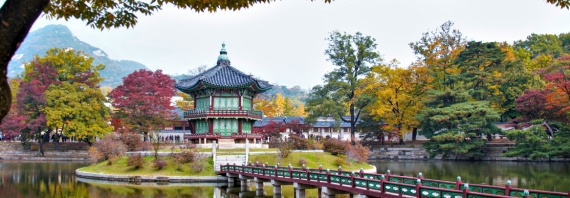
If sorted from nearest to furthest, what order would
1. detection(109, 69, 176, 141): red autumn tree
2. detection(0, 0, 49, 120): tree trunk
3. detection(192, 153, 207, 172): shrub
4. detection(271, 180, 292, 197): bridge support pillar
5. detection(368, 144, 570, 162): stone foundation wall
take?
detection(0, 0, 49, 120): tree trunk < detection(271, 180, 292, 197): bridge support pillar < detection(192, 153, 207, 172): shrub < detection(368, 144, 570, 162): stone foundation wall < detection(109, 69, 176, 141): red autumn tree

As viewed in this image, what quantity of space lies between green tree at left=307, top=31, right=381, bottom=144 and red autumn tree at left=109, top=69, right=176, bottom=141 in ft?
54.8

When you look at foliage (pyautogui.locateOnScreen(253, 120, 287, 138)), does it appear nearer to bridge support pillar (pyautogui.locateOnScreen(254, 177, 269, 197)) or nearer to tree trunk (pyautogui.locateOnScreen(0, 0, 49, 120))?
bridge support pillar (pyautogui.locateOnScreen(254, 177, 269, 197))

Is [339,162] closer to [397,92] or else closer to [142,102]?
[397,92]

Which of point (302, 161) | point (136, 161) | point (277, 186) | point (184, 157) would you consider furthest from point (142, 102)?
point (277, 186)

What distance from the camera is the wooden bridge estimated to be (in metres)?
13.7

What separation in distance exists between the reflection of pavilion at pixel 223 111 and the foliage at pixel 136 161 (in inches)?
370

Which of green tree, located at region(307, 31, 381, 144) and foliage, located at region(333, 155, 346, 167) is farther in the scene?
green tree, located at region(307, 31, 381, 144)

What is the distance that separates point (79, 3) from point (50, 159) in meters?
49.4

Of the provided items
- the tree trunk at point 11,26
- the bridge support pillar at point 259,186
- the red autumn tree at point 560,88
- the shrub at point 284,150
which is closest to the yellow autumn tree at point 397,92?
the red autumn tree at point 560,88

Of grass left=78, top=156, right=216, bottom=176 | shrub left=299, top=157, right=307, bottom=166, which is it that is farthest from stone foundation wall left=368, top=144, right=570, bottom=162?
grass left=78, top=156, right=216, bottom=176

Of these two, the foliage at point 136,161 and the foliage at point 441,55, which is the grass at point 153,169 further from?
the foliage at point 441,55

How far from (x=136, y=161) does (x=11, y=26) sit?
28.5 metres

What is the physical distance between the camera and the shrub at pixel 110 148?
119 ft

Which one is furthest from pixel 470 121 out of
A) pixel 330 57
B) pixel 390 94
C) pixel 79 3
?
pixel 79 3
